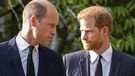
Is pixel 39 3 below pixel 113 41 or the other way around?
the other way around

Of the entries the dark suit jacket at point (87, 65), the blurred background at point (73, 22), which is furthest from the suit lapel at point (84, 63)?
the blurred background at point (73, 22)

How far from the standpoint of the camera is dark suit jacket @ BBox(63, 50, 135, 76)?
20.4ft

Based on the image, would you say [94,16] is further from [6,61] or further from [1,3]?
[1,3]

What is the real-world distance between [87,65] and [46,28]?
0.82 meters

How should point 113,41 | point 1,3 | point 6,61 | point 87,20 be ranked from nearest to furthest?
point 6,61, point 87,20, point 113,41, point 1,3

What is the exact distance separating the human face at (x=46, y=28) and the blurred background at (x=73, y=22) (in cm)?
256

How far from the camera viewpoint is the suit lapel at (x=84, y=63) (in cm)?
621

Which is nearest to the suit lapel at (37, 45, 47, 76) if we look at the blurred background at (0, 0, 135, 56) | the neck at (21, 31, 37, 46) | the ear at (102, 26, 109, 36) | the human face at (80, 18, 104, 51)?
the neck at (21, 31, 37, 46)

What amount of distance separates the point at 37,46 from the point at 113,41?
2835 mm

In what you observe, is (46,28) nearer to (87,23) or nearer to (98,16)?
(87,23)

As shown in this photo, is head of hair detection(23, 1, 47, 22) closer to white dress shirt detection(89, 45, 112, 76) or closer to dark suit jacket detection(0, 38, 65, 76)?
dark suit jacket detection(0, 38, 65, 76)

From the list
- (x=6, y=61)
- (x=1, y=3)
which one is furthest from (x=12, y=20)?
(x=6, y=61)

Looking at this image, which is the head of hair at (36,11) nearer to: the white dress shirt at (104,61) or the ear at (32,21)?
the ear at (32,21)

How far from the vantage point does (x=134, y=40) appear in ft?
27.8
